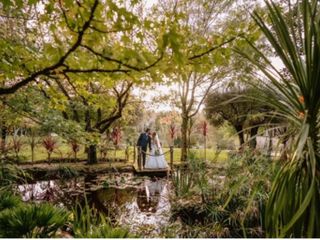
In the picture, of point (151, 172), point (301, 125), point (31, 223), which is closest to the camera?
point (301, 125)

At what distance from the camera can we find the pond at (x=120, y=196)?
6605 mm

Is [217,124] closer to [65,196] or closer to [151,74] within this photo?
[65,196]

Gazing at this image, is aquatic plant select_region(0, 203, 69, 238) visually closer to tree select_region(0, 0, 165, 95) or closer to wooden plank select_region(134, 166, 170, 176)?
tree select_region(0, 0, 165, 95)

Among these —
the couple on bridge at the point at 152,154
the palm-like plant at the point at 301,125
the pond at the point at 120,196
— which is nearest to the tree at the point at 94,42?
the palm-like plant at the point at 301,125

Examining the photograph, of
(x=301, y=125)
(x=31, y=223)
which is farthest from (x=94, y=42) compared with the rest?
(x=31, y=223)

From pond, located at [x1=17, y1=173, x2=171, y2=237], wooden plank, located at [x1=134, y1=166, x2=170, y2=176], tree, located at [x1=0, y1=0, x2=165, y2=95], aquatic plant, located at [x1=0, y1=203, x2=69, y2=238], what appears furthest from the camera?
wooden plank, located at [x1=134, y1=166, x2=170, y2=176]

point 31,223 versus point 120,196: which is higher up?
point 31,223

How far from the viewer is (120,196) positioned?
9.01 m

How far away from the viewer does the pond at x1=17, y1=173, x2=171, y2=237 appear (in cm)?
661

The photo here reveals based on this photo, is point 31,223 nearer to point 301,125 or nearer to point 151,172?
point 301,125

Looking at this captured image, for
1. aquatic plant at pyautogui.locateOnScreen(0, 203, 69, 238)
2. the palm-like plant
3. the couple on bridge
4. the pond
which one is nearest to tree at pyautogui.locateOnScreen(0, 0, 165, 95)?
the palm-like plant

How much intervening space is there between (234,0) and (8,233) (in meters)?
13.2

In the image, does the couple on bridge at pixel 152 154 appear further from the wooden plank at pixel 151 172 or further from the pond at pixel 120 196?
the pond at pixel 120 196

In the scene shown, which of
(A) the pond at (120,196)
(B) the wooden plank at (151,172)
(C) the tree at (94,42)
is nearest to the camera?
(C) the tree at (94,42)
